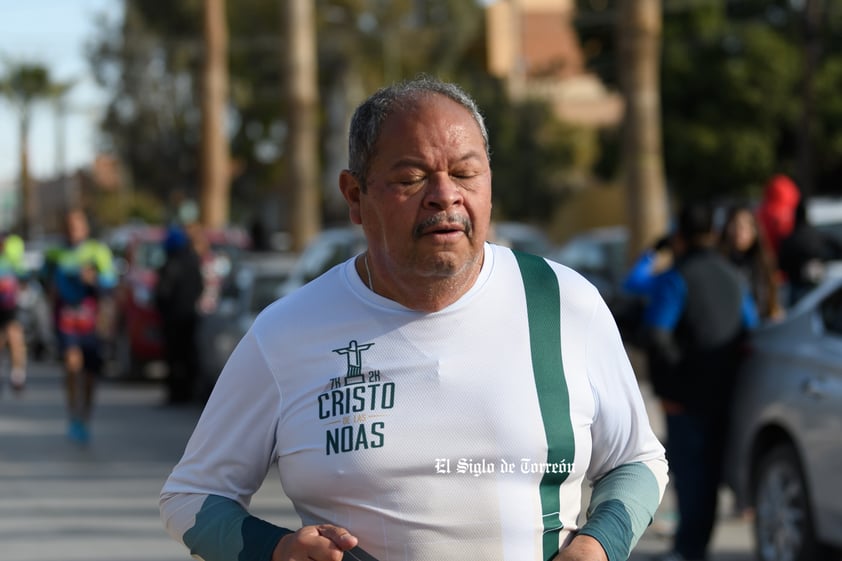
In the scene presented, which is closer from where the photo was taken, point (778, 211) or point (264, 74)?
point (778, 211)

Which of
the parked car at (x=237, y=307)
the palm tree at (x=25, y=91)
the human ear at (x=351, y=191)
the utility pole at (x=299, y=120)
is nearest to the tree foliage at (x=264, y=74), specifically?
the palm tree at (x=25, y=91)

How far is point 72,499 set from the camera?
36.1 ft

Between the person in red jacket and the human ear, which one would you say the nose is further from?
the person in red jacket

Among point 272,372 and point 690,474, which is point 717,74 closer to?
point 690,474

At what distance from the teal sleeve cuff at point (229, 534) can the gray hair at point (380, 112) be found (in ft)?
2.14

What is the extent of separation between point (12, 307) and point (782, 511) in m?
12.7

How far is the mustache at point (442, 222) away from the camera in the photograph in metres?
2.85

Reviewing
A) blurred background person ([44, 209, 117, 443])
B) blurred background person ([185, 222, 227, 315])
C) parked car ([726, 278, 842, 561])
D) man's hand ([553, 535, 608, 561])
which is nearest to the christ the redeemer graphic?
man's hand ([553, 535, 608, 561])

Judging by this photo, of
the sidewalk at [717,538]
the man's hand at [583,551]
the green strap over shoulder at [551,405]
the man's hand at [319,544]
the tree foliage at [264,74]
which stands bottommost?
the sidewalk at [717,538]

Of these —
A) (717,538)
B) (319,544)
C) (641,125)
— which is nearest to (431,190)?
(319,544)

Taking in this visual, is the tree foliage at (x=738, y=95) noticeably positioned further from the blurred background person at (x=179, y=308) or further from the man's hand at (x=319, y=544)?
the man's hand at (x=319, y=544)

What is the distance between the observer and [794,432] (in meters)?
7.94

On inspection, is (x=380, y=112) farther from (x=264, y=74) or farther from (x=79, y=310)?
(x=264, y=74)

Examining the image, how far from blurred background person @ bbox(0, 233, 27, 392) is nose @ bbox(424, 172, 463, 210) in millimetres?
16452
